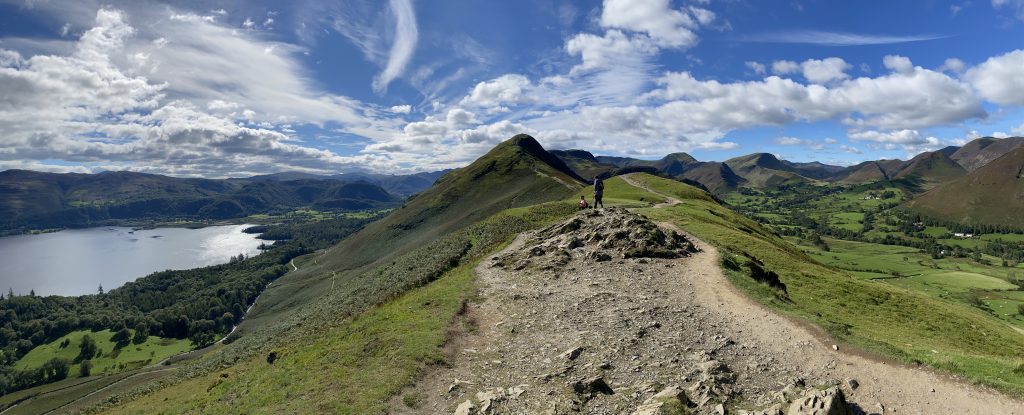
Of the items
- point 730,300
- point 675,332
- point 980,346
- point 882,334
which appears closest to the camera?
point 675,332

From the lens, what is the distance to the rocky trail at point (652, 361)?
16.6m

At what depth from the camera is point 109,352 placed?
162750 millimetres

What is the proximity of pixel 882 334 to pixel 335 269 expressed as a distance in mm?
161715

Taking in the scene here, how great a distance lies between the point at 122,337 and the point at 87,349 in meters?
9.98

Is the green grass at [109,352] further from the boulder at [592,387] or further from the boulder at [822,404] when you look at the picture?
the boulder at [822,404]

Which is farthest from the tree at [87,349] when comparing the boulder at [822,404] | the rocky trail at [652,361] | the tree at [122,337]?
the boulder at [822,404]

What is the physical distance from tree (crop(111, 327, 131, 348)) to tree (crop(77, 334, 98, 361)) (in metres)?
6.19

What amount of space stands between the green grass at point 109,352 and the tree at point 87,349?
1956 mm

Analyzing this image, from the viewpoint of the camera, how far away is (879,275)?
5812 inches

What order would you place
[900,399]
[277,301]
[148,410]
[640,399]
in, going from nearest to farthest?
[900,399]
[640,399]
[148,410]
[277,301]

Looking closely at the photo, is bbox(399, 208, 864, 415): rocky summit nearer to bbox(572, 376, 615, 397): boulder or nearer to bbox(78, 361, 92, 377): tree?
bbox(572, 376, 615, 397): boulder

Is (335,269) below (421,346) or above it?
below

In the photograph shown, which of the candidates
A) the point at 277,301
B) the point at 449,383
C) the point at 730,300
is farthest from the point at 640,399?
the point at 277,301

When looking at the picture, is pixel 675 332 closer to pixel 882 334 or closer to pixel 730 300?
pixel 730 300
